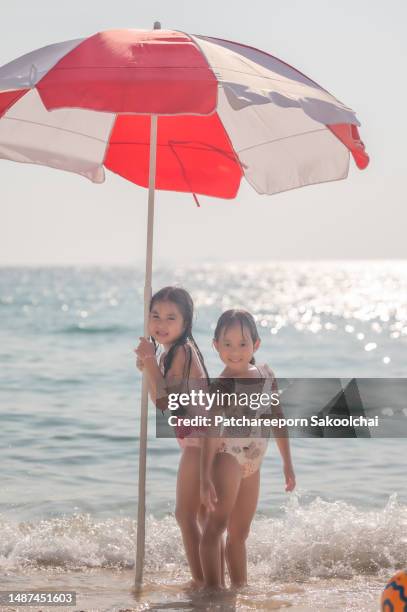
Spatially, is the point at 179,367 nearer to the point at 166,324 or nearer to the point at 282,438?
the point at 166,324

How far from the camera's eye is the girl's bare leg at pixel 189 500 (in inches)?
170

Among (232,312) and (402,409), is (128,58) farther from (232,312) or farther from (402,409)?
(402,409)

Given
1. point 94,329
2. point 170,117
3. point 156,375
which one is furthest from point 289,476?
point 94,329

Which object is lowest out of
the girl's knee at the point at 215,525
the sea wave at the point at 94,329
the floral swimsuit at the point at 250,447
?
the girl's knee at the point at 215,525

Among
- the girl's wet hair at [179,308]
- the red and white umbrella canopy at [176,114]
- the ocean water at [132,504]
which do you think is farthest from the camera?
the ocean water at [132,504]

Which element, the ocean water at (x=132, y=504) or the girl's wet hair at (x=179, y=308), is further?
the ocean water at (x=132, y=504)

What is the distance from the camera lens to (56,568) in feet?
18.5

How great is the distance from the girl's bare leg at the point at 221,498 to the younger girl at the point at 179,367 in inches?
4.8

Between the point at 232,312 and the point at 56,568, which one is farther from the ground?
the point at 232,312

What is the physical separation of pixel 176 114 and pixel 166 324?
A: 1.14m

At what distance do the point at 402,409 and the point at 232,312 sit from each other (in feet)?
27.6

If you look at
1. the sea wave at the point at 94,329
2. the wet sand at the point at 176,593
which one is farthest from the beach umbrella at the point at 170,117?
the sea wave at the point at 94,329

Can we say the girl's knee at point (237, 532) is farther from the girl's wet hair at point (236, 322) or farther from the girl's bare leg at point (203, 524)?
the girl's wet hair at point (236, 322)

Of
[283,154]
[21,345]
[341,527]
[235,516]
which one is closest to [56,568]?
[235,516]
